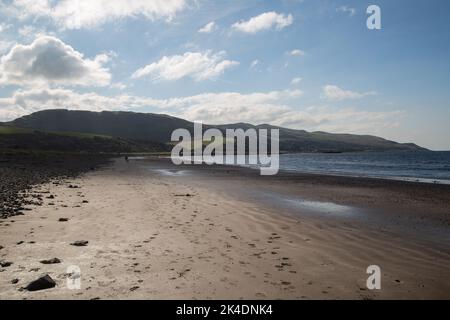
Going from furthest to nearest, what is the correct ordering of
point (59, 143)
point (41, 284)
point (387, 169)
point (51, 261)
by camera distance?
point (59, 143), point (387, 169), point (51, 261), point (41, 284)

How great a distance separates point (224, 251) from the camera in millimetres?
9164

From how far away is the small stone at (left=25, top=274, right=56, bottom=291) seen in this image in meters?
6.03

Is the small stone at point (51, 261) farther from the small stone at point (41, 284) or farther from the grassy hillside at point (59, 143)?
the grassy hillside at point (59, 143)

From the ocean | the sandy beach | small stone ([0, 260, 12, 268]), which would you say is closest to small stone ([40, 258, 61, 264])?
the sandy beach

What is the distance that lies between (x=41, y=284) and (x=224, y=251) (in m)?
4.53

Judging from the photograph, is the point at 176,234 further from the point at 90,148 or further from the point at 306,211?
the point at 90,148

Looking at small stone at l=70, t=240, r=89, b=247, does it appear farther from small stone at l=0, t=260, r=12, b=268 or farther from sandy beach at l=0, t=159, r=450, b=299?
small stone at l=0, t=260, r=12, b=268

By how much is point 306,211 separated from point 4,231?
12.6 m

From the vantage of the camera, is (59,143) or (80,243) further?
(59,143)

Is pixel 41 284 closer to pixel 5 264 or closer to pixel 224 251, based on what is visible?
pixel 5 264

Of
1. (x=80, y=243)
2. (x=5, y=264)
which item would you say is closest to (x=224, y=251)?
(x=80, y=243)

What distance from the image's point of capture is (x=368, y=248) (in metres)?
9.85

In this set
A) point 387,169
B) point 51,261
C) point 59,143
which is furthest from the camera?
point 59,143
